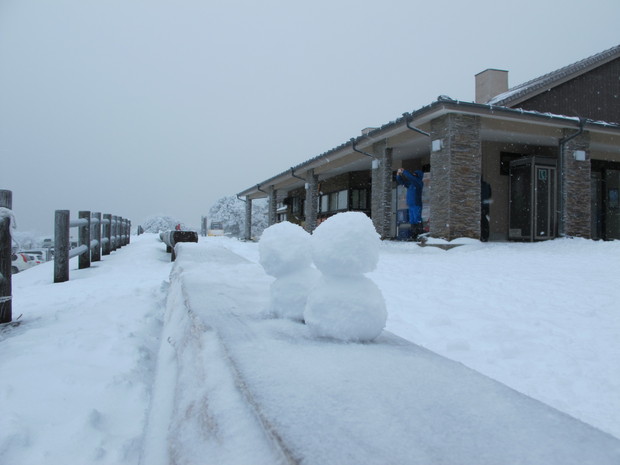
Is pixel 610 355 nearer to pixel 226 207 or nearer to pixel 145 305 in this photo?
pixel 145 305

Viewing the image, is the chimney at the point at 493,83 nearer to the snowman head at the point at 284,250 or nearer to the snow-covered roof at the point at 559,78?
the snow-covered roof at the point at 559,78

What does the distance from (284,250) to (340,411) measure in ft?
3.49

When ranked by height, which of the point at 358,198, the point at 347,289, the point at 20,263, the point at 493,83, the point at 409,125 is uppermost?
the point at 493,83

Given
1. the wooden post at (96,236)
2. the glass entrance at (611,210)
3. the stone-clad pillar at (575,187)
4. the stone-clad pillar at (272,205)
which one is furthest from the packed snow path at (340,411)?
the stone-clad pillar at (272,205)

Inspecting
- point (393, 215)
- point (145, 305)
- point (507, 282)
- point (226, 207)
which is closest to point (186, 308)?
point (145, 305)

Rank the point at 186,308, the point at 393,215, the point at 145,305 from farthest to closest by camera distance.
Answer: the point at 393,215
the point at 145,305
the point at 186,308

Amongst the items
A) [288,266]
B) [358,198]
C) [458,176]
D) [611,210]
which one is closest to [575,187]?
[458,176]

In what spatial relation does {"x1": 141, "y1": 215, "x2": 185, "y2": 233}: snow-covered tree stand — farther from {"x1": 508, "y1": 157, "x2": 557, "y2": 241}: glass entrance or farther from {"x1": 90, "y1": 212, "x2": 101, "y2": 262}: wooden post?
{"x1": 508, "y1": 157, "x2": 557, "y2": 241}: glass entrance

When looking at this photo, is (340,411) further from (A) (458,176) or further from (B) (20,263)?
(B) (20,263)

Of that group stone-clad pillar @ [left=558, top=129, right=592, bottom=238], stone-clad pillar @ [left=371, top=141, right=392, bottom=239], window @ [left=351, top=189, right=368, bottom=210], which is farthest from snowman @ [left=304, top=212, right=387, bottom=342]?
window @ [left=351, top=189, right=368, bottom=210]

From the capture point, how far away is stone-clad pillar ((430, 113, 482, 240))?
8609 millimetres

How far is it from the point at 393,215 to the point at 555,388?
11.2m

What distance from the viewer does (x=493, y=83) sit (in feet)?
48.1

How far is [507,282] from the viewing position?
4891 mm
